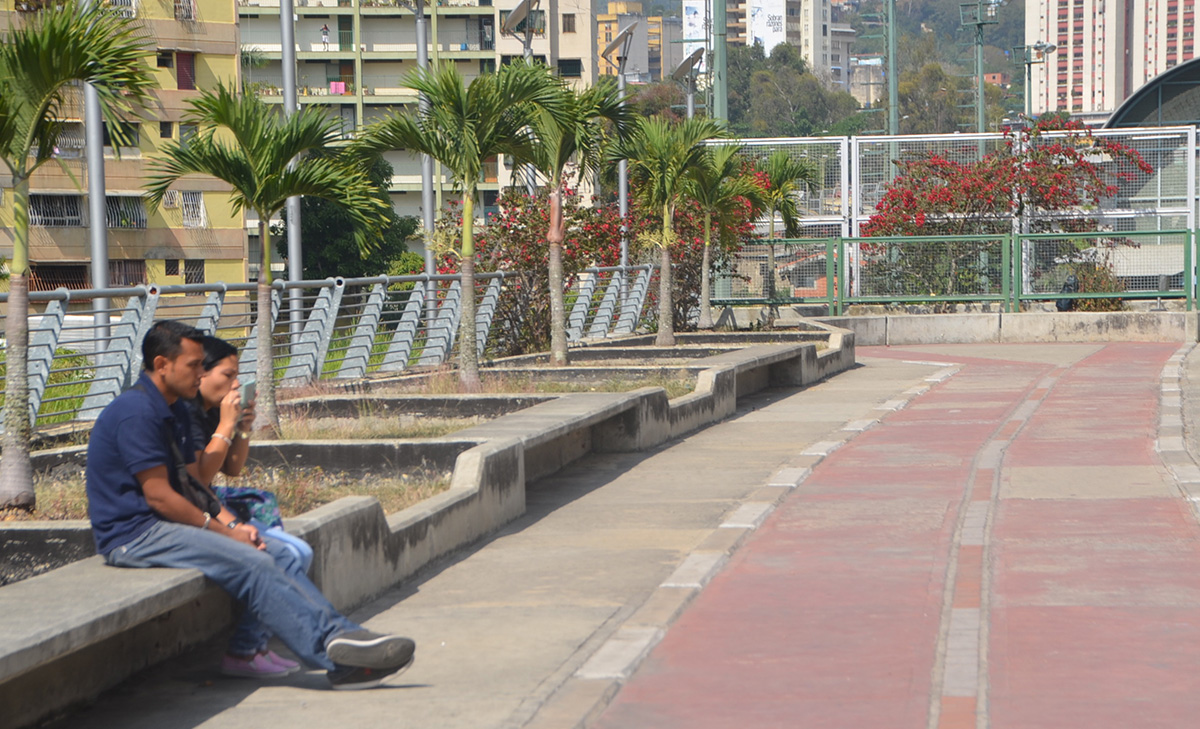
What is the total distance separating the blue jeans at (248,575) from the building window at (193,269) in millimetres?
55566

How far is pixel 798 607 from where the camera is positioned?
722cm

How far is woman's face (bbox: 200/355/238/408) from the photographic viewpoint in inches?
266

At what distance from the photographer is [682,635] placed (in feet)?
22.1

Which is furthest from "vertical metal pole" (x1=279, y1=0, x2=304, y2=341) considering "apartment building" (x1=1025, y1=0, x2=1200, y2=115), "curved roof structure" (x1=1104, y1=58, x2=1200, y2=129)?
"apartment building" (x1=1025, y1=0, x2=1200, y2=115)

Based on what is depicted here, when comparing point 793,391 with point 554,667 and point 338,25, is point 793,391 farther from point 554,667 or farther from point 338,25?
point 338,25

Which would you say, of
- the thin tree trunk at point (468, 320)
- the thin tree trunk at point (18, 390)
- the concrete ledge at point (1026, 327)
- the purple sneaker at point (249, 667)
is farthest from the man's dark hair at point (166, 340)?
the concrete ledge at point (1026, 327)

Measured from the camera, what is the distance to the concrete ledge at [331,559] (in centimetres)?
518

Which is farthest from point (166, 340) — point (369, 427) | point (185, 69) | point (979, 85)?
point (185, 69)

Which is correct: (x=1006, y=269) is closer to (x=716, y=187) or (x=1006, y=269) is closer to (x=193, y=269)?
(x=716, y=187)

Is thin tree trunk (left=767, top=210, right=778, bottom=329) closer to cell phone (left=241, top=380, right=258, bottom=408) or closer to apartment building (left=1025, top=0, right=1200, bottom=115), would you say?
cell phone (left=241, top=380, right=258, bottom=408)

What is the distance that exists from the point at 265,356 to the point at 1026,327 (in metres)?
19.1

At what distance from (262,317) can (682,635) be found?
6401 mm

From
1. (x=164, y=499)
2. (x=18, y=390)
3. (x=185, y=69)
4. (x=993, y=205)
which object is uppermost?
(x=185, y=69)

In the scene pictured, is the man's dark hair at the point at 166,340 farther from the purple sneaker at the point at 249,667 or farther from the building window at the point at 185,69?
the building window at the point at 185,69
